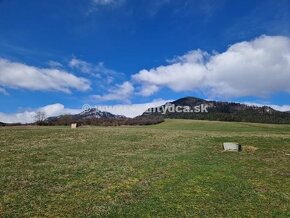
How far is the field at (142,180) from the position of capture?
1659 cm

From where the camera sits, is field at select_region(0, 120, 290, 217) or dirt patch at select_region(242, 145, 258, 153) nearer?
field at select_region(0, 120, 290, 217)

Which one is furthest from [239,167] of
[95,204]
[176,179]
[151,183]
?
[95,204]

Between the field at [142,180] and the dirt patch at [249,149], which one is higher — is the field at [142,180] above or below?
below

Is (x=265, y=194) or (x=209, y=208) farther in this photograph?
(x=265, y=194)

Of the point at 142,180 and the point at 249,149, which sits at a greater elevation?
the point at 249,149

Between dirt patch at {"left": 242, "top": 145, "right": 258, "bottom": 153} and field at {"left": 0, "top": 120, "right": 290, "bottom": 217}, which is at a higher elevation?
dirt patch at {"left": 242, "top": 145, "right": 258, "bottom": 153}

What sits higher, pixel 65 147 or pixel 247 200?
pixel 65 147

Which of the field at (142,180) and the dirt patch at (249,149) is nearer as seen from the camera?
the field at (142,180)

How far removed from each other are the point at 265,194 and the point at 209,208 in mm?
4358

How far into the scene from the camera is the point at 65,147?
3419 cm

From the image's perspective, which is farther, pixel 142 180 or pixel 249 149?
pixel 249 149

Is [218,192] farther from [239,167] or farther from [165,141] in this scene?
[165,141]

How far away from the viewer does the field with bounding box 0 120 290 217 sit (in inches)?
653

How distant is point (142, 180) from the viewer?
21625 millimetres
